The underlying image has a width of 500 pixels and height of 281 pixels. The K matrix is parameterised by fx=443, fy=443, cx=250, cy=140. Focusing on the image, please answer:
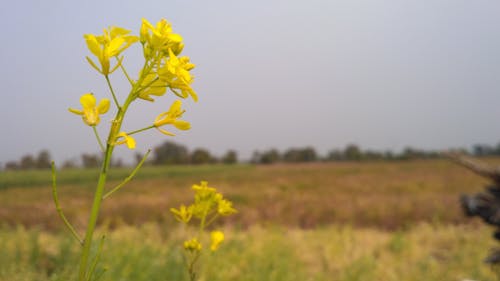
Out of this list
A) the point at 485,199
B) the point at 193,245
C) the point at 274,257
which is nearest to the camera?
the point at 193,245

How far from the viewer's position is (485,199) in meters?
4.60

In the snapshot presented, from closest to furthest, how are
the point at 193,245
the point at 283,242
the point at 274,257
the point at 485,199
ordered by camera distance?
the point at 193,245
the point at 274,257
the point at 485,199
the point at 283,242

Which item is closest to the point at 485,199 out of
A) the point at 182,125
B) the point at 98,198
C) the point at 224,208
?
the point at 224,208

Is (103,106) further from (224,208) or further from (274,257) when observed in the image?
(274,257)

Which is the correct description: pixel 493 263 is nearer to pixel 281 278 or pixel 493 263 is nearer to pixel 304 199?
pixel 281 278

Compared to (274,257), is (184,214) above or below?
above

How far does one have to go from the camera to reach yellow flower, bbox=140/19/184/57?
0.86 meters

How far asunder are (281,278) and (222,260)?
54 cm

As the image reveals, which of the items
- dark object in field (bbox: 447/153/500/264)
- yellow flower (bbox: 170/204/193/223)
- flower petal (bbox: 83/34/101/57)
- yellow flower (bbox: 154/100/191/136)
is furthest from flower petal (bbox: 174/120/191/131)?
dark object in field (bbox: 447/153/500/264)

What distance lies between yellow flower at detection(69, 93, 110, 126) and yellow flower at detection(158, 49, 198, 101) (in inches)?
4.8

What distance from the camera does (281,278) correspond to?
3053 mm

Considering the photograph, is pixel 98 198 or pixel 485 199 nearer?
pixel 98 198

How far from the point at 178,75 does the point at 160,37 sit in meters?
0.09

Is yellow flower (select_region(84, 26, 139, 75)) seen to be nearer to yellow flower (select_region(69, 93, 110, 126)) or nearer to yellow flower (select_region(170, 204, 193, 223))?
yellow flower (select_region(69, 93, 110, 126))
